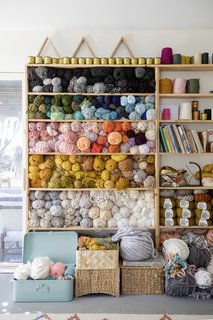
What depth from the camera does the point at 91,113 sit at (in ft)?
11.8

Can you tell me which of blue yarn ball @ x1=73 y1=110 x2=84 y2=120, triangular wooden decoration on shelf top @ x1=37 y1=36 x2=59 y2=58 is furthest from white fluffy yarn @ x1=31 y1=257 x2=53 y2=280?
triangular wooden decoration on shelf top @ x1=37 y1=36 x2=59 y2=58

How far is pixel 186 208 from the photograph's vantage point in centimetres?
366

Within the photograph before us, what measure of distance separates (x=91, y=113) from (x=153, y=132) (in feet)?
2.10

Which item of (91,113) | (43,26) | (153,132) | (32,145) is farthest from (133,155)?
(43,26)

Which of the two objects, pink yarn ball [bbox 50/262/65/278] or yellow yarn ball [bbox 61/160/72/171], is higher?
yellow yarn ball [bbox 61/160/72/171]

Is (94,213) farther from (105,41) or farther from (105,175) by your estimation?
(105,41)

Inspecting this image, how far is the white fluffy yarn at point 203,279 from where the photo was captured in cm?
305

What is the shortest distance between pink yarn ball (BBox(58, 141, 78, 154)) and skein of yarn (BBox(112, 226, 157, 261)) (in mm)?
923

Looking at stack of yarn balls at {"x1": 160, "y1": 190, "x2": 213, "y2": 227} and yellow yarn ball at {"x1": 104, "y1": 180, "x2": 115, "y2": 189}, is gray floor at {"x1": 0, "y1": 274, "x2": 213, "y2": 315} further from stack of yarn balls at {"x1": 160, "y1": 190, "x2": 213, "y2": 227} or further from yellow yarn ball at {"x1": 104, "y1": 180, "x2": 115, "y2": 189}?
yellow yarn ball at {"x1": 104, "y1": 180, "x2": 115, "y2": 189}

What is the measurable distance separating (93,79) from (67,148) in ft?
2.42

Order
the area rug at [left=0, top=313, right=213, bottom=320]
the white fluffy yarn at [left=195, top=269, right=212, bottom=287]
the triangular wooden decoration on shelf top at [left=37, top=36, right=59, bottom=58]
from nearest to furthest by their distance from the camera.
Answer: the area rug at [left=0, top=313, right=213, bottom=320]
the white fluffy yarn at [left=195, top=269, right=212, bottom=287]
the triangular wooden decoration on shelf top at [left=37, top=36, right=59, bottom=58]

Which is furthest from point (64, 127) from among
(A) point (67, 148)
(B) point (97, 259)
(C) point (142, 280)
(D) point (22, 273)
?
(C) point (142, 280)

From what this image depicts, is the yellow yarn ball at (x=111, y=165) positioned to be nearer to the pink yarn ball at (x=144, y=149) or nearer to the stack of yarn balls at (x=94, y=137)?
the stack of yarn balls at (x=94, y=137)

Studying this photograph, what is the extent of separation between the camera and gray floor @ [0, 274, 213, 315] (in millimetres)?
2900
